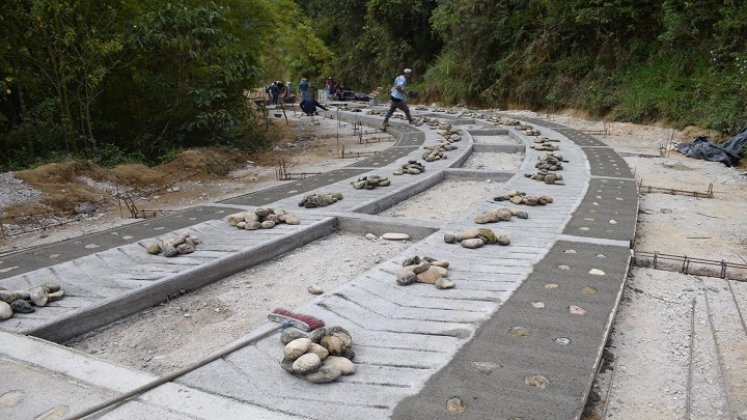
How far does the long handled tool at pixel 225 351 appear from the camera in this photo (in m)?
2.05

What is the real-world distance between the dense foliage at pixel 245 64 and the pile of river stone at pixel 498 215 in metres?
6.29

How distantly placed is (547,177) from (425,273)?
11.5ft

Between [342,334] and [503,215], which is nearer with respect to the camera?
[342,334]

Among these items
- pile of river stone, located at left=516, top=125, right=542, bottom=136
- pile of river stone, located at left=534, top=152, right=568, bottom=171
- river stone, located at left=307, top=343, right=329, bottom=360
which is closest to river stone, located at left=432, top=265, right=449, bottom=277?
river stone, located at left=307, top=343, right=329, bottom=360

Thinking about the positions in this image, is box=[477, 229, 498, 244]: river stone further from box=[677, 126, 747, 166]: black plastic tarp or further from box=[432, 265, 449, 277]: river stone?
box=[677, 126, 747, 166]: black plastic tarp

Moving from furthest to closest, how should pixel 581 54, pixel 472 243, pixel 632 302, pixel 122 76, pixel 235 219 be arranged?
pixel 581 54 < pixel 122 76 < pixel 235 219 < pixel 472 243 < pixel 632 302

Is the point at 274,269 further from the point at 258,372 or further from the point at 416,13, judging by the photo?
the point at 416,13

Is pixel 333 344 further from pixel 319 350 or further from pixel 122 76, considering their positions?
pixel 122 76

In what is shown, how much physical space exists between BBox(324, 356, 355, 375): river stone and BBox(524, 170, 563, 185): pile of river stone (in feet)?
15.3

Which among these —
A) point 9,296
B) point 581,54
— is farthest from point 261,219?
point 581,54

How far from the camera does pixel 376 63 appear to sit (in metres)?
28.2

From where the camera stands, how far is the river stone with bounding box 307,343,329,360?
2.33 metres

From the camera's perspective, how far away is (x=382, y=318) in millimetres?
2875

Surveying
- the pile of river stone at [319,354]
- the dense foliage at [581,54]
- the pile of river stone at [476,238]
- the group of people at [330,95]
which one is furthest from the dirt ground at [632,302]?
the group of people at [330,95]
